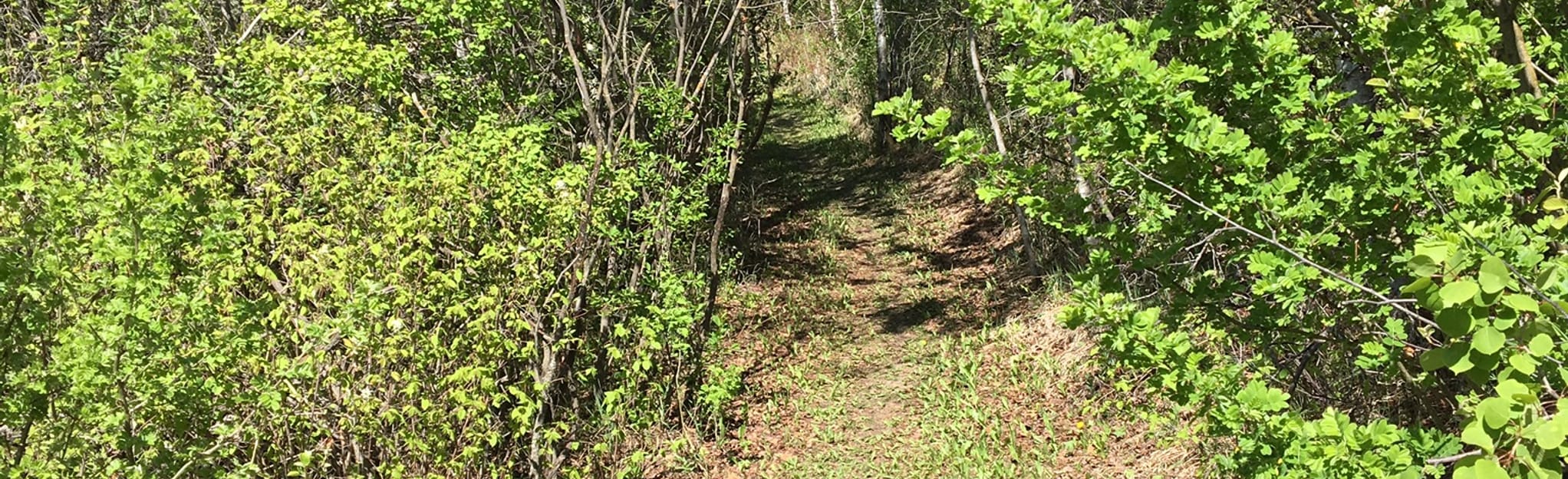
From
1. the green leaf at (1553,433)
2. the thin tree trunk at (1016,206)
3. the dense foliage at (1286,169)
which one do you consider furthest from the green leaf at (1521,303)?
the thin tree trunk at (1016,206)

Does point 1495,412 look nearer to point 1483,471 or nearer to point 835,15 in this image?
point 1483,471

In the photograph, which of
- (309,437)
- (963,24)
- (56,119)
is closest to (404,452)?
(309,437)

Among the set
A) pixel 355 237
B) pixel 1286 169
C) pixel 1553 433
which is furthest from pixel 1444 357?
pixel 355 237

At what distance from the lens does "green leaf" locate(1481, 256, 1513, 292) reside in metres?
1.19

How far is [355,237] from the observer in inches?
158

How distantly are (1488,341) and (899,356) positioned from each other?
6.33 m

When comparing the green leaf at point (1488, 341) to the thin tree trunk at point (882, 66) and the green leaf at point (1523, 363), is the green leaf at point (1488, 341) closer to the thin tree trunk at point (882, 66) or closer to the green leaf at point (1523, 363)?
the green leaf at point (1523, 363)

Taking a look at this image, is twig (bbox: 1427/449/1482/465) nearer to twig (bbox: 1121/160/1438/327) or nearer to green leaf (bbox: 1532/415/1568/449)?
green leaf (bbox: 1532/415/1568/449)

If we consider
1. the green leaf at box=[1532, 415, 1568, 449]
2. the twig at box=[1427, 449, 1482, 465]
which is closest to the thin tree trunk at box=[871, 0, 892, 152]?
the twig at box=[1427, 449, 1482, 465]

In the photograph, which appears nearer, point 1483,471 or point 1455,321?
point 1483,471

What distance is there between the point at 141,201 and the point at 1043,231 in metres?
6.84

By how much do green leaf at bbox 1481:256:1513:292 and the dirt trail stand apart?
4127 mm

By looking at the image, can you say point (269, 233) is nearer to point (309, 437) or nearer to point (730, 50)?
point (309, 437)

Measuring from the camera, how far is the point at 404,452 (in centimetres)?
435
